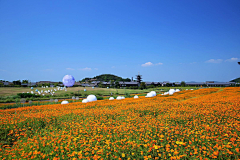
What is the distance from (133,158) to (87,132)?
2.90m

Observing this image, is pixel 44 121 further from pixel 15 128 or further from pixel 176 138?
pixel 176 138

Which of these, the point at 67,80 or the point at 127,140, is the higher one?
the point at 67,80

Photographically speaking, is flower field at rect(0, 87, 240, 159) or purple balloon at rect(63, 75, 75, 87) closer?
flower field at rect(0, 87, 240, 159)

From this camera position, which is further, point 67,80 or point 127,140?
point 67,80

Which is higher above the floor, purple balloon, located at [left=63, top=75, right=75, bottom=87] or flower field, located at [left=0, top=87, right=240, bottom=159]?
purple balloon, located at [left=63, top=75, right=75, bottom=87]

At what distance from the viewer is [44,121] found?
34.1 feet

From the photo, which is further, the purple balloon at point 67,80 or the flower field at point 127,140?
the purple balloon at point 67,80

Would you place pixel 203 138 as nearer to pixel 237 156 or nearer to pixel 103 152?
pixel 237 156

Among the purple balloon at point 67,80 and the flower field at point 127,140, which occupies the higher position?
the purple balloon at point 67,80

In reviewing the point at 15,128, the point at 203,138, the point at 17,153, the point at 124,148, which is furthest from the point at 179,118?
the point at 15,128

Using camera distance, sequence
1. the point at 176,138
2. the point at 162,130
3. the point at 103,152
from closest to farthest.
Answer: the point at 103,152 → the point at 176,138 → the point at 162,130

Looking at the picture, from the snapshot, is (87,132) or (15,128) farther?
(15,128)

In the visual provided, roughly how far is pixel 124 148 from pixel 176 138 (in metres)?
2.53

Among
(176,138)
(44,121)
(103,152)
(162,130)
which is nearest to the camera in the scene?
(103,152)
